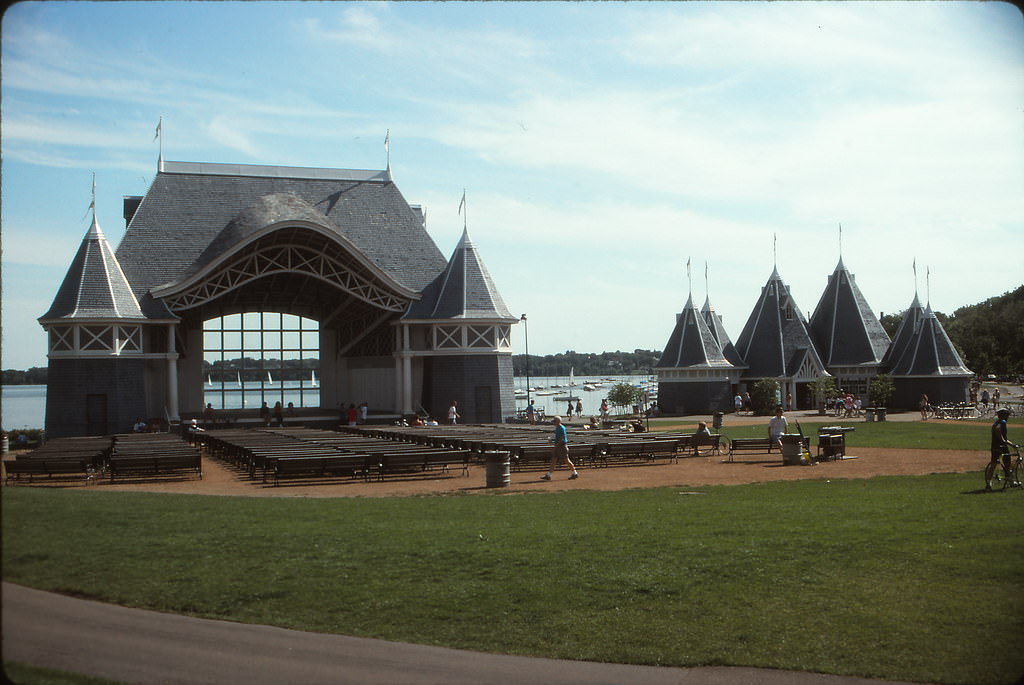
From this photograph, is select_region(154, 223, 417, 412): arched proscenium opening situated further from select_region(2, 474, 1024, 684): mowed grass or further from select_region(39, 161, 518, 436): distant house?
select_region(2, 474, 1024, 684): mowed grass

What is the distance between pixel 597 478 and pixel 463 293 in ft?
77.5

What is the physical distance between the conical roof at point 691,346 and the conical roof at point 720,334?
0.88 metres

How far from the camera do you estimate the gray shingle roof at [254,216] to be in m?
43.6

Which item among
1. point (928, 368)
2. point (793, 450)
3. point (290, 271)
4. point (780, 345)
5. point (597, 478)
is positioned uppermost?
point (290, 271)

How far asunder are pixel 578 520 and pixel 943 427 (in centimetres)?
2956

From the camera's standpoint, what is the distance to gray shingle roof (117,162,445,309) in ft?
143

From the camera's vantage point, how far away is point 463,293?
45.7 metres

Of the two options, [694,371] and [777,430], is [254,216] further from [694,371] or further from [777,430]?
[694,371]

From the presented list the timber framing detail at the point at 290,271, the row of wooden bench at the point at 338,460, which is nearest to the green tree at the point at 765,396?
the timber framing detail at the point at 290,271

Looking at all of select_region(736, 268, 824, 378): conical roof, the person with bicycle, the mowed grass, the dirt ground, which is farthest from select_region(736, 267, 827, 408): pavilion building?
the mowed grass

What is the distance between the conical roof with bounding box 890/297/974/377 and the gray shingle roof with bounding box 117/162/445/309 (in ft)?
102

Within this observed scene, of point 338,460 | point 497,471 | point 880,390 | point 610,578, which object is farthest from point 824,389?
point 610,578

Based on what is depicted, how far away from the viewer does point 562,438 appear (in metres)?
23.3

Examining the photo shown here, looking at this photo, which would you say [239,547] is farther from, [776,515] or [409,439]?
[409,439]
